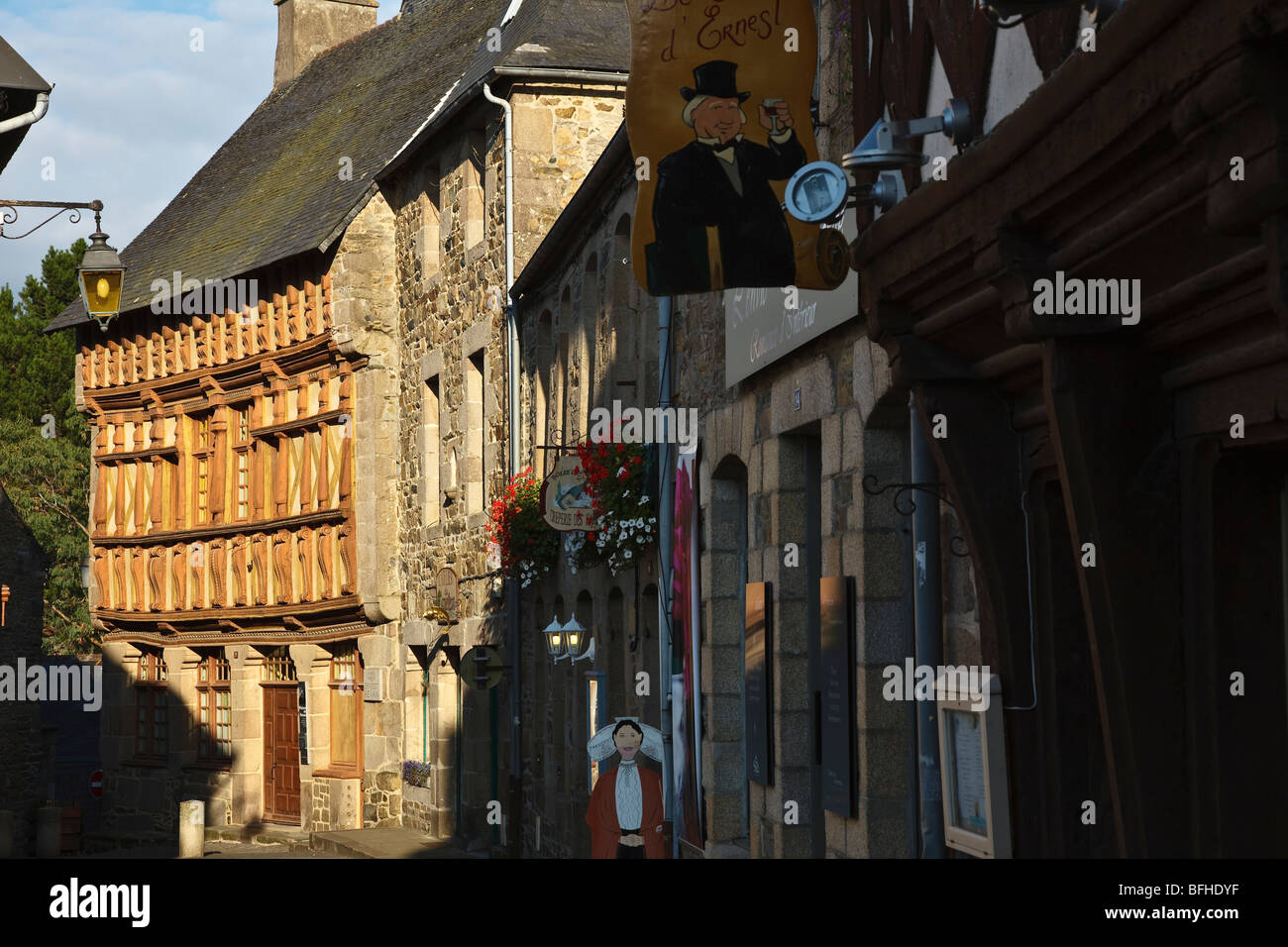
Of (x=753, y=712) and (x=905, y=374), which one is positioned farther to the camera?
(x=753, y=712)

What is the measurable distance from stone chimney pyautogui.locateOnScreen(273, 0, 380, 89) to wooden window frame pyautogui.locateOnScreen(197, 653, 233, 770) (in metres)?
9.96

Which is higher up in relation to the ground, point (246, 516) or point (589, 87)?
point (589, 87)

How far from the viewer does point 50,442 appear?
135ft

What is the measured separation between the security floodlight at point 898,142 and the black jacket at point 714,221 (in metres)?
0.90

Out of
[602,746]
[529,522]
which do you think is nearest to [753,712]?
[602,746]

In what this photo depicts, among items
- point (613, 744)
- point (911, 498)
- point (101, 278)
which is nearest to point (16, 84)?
point (101, 278)

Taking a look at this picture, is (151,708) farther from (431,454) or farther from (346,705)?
(431,454)

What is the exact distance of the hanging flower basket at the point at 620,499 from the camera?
40.0 ft

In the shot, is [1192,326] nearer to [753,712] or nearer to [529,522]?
[753,712]

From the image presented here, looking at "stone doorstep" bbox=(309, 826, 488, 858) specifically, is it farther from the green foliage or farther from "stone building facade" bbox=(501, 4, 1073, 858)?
the green foliage

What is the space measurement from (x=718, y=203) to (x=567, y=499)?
601cm

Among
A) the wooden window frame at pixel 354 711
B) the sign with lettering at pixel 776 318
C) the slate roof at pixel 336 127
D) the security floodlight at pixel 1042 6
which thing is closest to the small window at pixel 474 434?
the slate roof at pixel 336 127
